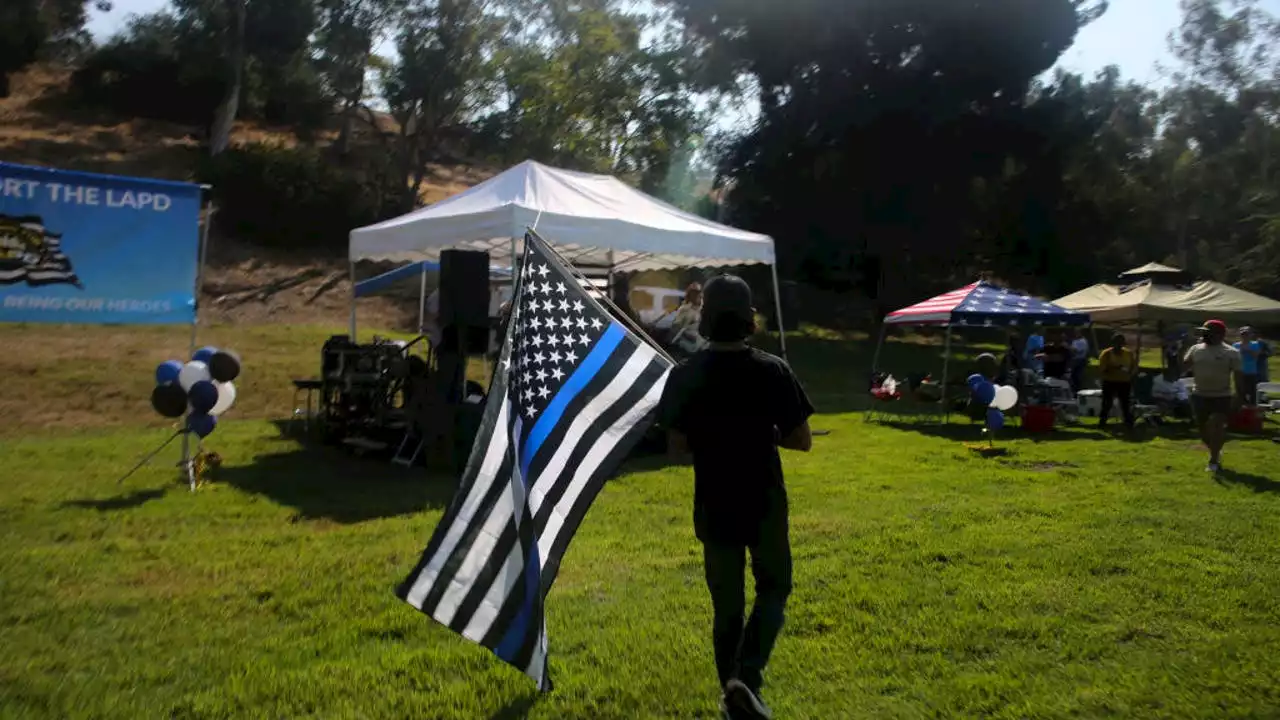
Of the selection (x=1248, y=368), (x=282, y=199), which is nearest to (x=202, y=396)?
(x=1248, y=368)

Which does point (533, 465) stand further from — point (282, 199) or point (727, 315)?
point (282, 199)

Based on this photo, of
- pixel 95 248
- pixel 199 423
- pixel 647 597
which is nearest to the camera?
pixel 647 597

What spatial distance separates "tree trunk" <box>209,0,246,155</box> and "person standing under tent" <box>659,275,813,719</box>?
28.6m

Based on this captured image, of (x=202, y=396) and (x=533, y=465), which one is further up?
(x=533, y=465)

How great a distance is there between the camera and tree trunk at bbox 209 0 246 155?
29.7 m

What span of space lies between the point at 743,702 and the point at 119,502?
6055mm

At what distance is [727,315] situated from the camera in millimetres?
3557

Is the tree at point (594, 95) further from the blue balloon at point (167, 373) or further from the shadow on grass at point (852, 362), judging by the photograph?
the blue balloon at point (167, 373)

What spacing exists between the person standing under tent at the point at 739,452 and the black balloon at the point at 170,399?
6282 millimetres

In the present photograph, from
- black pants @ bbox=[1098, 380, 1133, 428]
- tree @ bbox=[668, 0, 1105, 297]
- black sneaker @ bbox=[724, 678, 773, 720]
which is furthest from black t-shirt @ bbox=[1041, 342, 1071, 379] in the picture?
black sneaker @ bbox=[724, 678, 773, 720]

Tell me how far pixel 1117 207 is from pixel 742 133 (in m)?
12.8

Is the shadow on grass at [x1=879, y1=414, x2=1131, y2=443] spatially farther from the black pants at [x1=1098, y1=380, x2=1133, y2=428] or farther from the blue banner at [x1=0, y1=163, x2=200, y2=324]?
the blue banner at [x1=0, y1=163, x2=200, y2=324]

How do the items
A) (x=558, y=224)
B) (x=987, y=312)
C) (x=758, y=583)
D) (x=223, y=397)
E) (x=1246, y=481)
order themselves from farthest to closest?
(x=987, y=312)
(x=558, y=224)
(x=1246, y=481)
(x=223, y=397)
(x=758, y=583)

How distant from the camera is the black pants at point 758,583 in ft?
11.6
